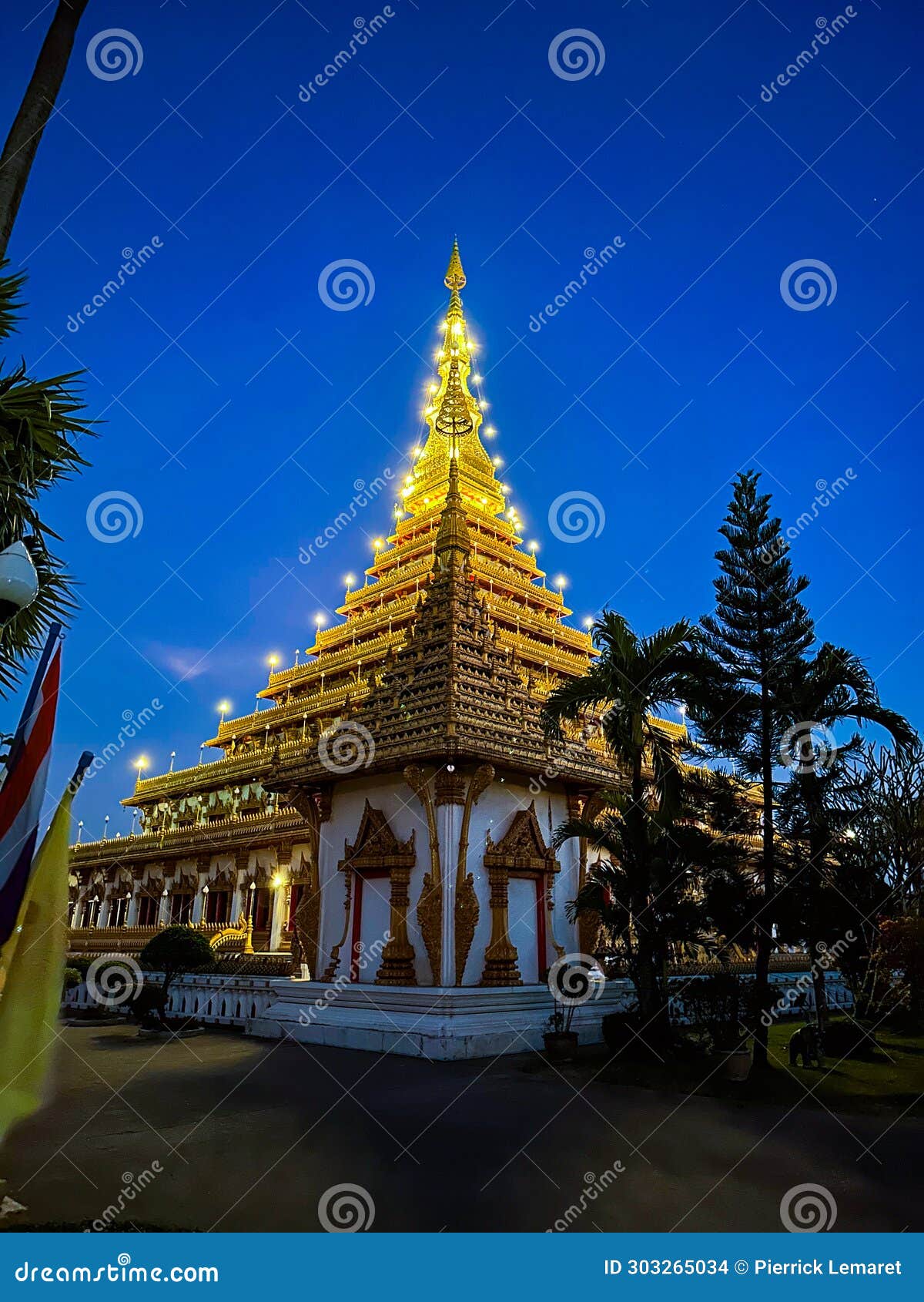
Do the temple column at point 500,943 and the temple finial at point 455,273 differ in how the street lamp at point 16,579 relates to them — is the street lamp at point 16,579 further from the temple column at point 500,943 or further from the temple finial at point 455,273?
the temple finial at point 455,273

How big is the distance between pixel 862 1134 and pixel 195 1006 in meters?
14.5

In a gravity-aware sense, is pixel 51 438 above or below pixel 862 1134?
above

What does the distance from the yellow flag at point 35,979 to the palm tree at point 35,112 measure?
578cm

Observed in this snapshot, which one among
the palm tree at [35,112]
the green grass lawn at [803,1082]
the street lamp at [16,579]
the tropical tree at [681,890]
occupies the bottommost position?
the green grass lawn at [803,1082]

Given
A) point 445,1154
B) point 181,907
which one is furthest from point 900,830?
point 181,907

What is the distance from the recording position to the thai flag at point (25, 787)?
192 inches

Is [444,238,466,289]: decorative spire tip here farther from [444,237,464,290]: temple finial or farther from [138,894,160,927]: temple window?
[138,894,160,927]: temple window

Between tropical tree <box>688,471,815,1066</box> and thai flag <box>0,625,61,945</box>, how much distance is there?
953 cm

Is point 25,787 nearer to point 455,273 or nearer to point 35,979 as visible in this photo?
point 35,979

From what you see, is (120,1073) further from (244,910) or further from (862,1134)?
(244,910)

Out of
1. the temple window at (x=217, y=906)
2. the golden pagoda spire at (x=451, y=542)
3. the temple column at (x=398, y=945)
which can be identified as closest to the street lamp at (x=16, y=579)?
the temple column at (x=398, y=945)

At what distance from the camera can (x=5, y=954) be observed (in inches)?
193

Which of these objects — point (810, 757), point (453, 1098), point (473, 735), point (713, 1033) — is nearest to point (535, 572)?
point (473, 735)

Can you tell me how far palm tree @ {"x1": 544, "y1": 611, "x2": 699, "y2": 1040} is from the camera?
11484 mm
